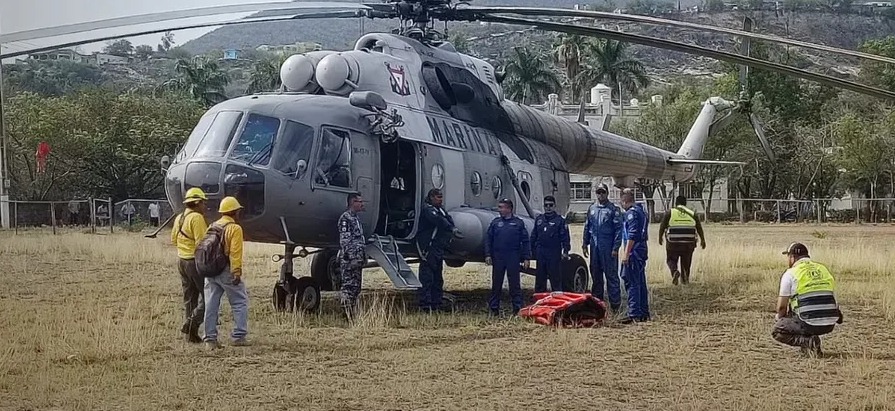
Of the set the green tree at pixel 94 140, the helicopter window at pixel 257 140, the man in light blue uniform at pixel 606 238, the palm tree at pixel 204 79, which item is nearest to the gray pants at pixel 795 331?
the man in light blue uniform at pixel 606 238

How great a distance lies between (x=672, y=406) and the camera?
539 cm

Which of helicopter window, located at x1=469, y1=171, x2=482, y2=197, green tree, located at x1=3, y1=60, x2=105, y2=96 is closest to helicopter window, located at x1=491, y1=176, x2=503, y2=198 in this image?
helicopter window, located at x1=469, y1=171, x2=482, y2=197

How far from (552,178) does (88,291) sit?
19.2 feet

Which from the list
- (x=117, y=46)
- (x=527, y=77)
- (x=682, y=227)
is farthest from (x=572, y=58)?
(x=117, y=46)

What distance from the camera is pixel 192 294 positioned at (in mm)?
7473

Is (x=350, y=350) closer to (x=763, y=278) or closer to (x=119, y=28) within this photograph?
(x=119, y=28)

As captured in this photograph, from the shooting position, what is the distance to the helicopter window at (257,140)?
785 centimetres

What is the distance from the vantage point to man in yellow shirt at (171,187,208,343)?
7.22 m

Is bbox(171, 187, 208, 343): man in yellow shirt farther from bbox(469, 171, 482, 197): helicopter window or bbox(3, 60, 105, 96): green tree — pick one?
bbox(3, 60, 105, 96): green tree

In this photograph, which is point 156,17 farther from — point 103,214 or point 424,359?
point 103,214

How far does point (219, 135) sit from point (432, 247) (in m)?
2.48

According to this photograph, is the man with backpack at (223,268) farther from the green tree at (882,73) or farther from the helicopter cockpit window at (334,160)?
the green tree at (882,73)

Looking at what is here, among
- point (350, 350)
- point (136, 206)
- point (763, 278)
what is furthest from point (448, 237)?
point (136, 206)

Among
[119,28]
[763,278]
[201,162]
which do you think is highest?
[119,28]
